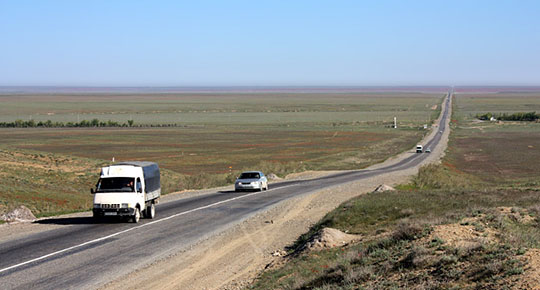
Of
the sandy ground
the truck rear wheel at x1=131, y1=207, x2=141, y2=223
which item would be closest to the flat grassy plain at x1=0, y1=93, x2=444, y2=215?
the truck rear wheel at x1=131, y1=207, x2=141, y2=223

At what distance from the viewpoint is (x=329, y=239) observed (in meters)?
20.0

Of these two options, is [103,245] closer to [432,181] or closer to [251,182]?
[251,182]

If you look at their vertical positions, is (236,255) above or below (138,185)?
below

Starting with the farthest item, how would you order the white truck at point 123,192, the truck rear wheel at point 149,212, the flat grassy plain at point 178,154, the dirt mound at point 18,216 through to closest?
the flat grassy plain at point 178,154, the truck rear wheel at point 149,212, the dirt mound at point 18,216, the white truck at point 123,192

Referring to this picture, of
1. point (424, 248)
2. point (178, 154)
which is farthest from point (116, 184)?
point (178, 154)

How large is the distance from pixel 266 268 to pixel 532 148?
288 ft

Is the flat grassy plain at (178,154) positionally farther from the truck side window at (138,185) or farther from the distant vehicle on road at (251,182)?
the truck side window at (138,185)

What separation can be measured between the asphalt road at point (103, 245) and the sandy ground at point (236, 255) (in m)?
0.63

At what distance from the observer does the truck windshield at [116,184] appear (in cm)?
2627

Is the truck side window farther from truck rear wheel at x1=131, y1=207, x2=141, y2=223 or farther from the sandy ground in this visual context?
the sandy ground

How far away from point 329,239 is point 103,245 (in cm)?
771

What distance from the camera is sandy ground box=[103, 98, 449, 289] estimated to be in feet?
56.2

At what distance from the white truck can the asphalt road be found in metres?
0.62

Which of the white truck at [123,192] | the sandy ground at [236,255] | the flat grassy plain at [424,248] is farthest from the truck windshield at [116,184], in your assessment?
the flat grassy plain at [424,248]
